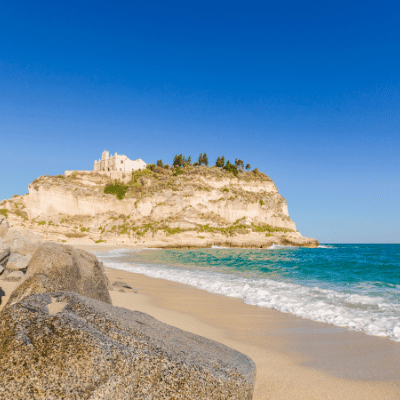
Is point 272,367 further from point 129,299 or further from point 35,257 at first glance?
point 129,299

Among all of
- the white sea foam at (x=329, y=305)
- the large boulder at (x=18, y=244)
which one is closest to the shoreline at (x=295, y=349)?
the white sea foam at (x=329, y=305)

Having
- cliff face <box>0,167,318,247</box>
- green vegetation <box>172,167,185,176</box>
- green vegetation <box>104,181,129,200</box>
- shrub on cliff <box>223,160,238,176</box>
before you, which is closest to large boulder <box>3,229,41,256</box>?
cliff face <box>0,167,318,247</box>

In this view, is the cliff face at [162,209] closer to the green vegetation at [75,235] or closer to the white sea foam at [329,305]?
the green vegetation at [75,235]

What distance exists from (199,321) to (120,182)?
264ft

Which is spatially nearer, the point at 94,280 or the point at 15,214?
the point at 94,280

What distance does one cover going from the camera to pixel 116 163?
86.3 meters

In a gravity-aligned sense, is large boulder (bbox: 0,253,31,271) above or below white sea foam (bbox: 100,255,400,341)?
above

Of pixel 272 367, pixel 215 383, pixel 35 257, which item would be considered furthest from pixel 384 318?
pixel 35 257

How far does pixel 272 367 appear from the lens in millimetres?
3807

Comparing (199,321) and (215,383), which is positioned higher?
(215,383)

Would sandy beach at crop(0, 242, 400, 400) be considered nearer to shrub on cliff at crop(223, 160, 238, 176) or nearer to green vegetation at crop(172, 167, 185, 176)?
green vegetation at crop(172, 167, 185, 176)

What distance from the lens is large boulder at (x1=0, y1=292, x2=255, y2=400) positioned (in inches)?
73.2

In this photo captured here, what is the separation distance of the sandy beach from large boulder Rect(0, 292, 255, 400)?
1084 millimetres

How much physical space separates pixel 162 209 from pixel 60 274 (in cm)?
6937
